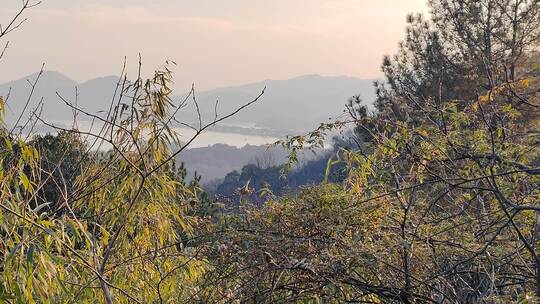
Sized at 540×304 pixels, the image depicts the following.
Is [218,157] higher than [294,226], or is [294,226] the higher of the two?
[294,226]

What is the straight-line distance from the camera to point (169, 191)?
3.01 meters

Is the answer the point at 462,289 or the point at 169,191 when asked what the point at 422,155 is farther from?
the point at 169,191

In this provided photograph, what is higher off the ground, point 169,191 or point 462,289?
point 169,191

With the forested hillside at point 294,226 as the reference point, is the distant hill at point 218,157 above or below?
below

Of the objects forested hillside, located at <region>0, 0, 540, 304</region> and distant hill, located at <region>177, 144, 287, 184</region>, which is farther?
distant hill, located at <region>177, 144, 287, 184</region>

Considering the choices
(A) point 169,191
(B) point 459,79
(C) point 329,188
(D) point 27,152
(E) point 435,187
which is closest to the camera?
(D) point 27,152

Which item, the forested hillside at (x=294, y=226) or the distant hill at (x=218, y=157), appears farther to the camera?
the distant hill at (x=218, y=157)

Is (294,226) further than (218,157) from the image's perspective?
No

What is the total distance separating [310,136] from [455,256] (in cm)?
88

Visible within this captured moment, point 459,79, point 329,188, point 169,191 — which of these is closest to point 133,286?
point 169,191

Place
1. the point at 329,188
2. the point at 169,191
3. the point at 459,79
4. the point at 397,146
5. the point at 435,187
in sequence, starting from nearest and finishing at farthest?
the point at 329,188 → the point at 397,146 → the point at 435,187 → the point at 169,191 → the point at 459,79

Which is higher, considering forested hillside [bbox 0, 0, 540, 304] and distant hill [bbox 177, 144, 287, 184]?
forested hillside [bbox 0, 0, 540, 304]

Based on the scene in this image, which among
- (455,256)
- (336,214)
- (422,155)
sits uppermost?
(422,155)

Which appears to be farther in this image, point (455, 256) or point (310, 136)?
point (310, 136)
